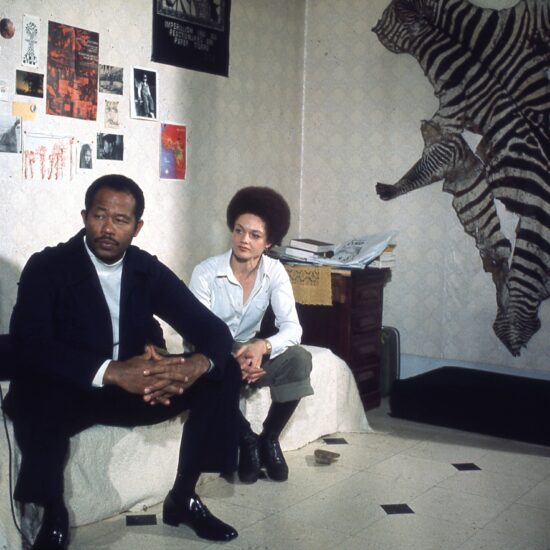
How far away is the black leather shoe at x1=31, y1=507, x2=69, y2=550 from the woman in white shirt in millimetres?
874

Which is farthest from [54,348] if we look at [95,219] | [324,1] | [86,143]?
[324,1]

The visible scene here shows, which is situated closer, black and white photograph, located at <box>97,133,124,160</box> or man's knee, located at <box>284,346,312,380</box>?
man's knee, located at <box>284,346,312,380</box>

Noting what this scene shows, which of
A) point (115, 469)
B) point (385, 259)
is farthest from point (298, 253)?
point (115, 469)

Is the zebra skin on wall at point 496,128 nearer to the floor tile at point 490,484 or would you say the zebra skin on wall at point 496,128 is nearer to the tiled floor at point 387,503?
the tiled floor at point 387,503

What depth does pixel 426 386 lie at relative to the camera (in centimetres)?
392

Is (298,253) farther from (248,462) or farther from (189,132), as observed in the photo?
(248,462)

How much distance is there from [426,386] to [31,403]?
2.22 metres

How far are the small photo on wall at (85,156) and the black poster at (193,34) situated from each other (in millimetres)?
576

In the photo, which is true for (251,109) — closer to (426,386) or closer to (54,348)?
(426,386)

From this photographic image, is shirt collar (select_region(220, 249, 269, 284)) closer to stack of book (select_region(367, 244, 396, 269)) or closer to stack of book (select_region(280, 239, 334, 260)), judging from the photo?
stack of book (select_region(280, 239, 334, 260))

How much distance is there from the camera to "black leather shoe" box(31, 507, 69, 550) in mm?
2188

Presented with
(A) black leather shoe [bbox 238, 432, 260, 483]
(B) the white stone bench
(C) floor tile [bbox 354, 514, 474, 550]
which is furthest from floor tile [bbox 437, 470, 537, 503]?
(B) the white stone bench

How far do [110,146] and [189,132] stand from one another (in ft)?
1.79

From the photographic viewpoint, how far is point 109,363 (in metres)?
2.31
